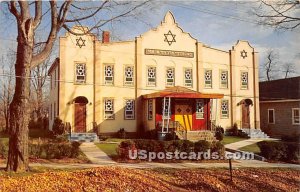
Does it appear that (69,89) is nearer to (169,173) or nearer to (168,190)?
(169,173)

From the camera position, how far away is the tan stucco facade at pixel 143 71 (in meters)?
21.9

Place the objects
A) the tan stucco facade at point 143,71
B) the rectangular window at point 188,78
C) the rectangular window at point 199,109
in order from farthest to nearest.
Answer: the rectangular window at point 188,78, the rectangular window at point 199,109, the tan stucco facade at point 143,71

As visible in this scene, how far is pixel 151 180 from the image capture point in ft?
27.3

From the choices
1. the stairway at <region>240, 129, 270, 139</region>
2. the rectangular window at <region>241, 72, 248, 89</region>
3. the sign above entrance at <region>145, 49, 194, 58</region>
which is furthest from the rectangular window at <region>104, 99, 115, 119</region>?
the rectangular window at <region>241, 72, 248, 89</region>

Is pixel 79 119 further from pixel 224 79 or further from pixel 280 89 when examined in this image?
pixel 280 89

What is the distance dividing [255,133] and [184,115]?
5.27m

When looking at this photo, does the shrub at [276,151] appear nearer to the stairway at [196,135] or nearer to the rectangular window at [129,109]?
the stairway at [196,135]

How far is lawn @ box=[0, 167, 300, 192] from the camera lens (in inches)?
284

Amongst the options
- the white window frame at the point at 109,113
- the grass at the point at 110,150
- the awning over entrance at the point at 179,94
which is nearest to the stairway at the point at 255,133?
the awning over entrance at the point at 179,94

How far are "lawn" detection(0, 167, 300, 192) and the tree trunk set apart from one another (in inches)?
29.0

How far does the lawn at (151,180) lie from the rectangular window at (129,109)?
12.8m

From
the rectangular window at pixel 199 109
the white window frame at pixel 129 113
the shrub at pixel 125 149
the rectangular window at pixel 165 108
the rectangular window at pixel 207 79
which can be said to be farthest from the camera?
the rectangular window at pixel 207 79

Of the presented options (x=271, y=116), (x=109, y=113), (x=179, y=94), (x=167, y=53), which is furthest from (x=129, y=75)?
(x=271, y=116)

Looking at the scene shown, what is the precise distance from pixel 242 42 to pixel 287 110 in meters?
7.02
